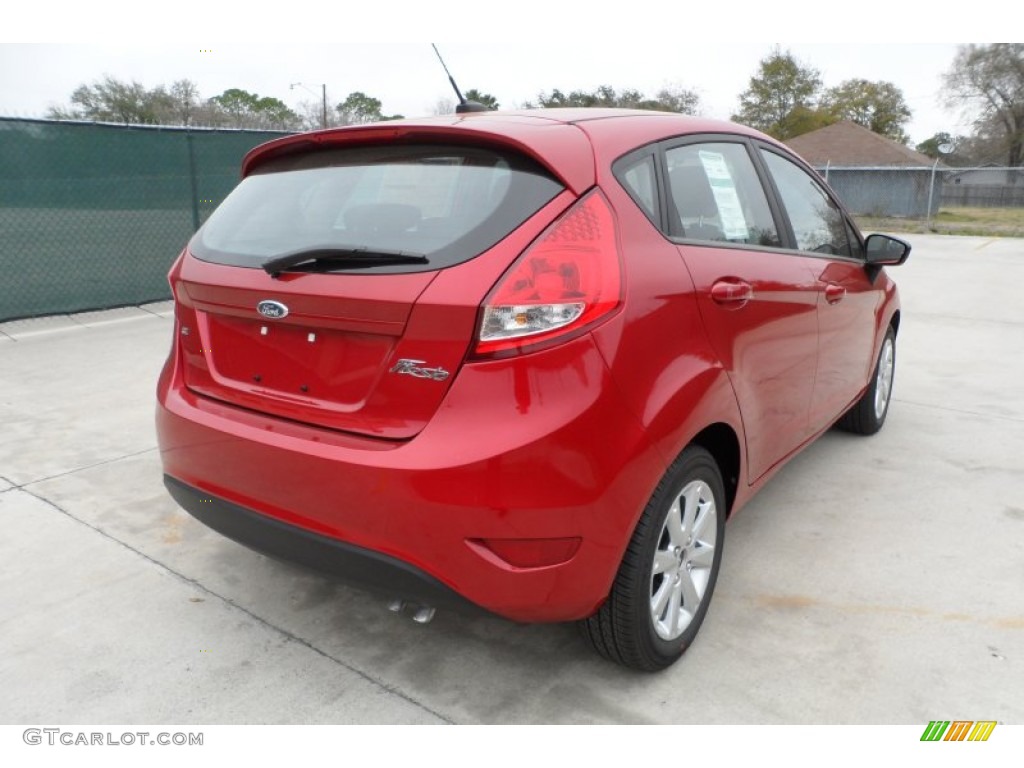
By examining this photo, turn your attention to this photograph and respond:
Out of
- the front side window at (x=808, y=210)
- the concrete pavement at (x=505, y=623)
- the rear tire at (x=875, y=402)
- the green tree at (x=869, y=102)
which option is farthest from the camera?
the green tree at (x=869, y=102)

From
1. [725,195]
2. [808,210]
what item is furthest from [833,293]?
[725,195]

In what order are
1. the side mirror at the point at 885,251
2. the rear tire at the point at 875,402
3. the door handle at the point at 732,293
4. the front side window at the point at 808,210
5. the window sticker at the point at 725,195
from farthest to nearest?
1. the rear tire at the point at 875,402
2. the side mirror at the point at 885,251
3. the front side window at the point at 808,210
4. the window sticker at the point at 725,195
5. the door handle at the point at 732,293

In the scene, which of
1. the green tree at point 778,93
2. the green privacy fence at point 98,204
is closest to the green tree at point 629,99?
the green tree at point 778,93

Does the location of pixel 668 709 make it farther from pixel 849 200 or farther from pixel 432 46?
pixel 849 200

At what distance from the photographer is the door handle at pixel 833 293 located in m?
3.44

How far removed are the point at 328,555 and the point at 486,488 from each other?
0.51 metres

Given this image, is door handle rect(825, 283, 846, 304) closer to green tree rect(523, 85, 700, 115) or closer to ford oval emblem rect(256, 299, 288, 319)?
ford oval emblem rect(256, 299, 288, 319)

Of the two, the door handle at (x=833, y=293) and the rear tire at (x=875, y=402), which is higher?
the door handle at (x=833, y=293)

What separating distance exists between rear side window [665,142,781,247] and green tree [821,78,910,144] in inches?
2765

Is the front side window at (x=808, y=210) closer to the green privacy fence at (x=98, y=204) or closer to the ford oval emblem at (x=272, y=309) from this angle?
the ford oval emblem at (x=272, y=309)

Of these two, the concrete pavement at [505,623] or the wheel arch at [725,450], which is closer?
the concrete pavement at [505,623]

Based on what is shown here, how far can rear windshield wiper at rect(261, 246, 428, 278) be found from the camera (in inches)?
83.2

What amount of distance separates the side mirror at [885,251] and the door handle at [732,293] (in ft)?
5.47

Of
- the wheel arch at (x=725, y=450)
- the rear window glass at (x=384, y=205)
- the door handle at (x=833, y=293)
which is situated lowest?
the wheel arch at (x=725, y=450)
